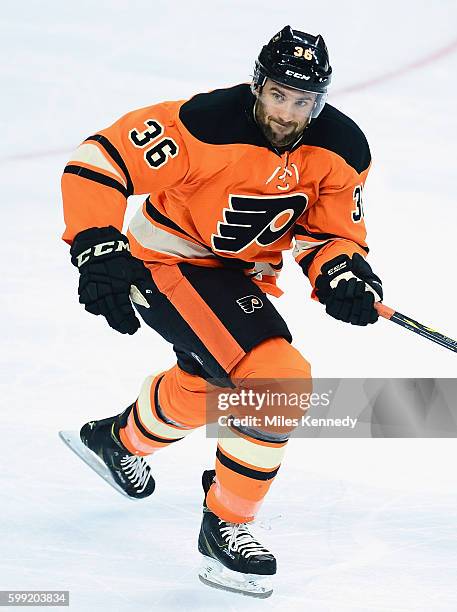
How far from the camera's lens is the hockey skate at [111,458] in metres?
3.13

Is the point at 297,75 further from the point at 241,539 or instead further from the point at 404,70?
the point at 404,70

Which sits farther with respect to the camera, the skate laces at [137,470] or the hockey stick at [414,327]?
the skate laces at [137,470]

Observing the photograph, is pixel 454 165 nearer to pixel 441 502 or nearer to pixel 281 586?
pixel 441 502

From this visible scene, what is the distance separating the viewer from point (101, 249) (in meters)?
2.46

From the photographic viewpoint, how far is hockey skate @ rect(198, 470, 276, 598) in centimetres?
264

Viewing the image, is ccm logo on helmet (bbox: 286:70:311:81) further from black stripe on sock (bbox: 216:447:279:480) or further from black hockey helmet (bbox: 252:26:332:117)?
black stripe on sock (bbox: 216:447:279:480)

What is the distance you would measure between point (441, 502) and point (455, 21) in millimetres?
3279

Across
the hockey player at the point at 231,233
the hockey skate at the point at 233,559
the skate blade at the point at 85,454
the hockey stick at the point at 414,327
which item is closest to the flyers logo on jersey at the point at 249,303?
the hockey player at the point at 231,233

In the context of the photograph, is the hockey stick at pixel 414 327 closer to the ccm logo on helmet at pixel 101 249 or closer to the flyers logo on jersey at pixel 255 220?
the flyers logo on jersey at pixel 255 220

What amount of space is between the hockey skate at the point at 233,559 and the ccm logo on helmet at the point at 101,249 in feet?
2.43

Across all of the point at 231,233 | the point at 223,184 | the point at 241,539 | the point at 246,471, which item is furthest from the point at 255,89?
the point at 241,539

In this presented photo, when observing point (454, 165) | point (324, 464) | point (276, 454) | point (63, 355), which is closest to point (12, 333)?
point (63, 355)

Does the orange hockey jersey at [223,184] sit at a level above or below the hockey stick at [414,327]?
above

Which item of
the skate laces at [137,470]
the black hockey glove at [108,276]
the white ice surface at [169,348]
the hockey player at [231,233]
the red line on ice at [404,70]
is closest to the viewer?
the black hockey glove at [108,276]
